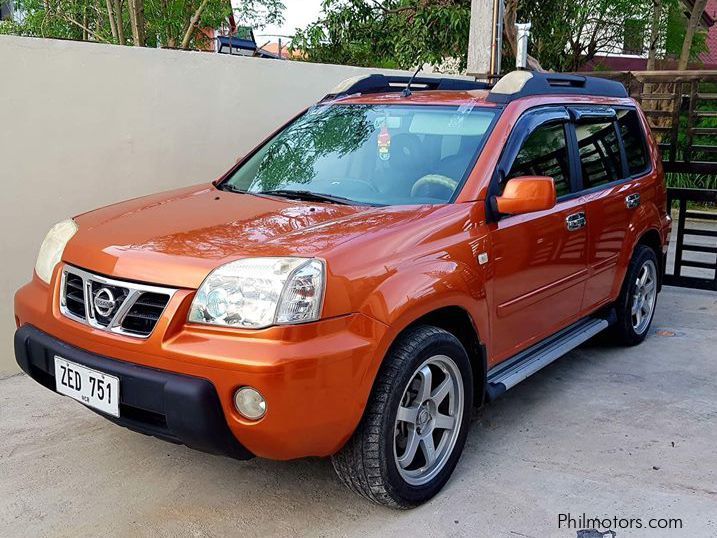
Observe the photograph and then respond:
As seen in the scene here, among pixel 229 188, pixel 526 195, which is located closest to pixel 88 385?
pixel 229 188

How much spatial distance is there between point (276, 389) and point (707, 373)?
132 inches

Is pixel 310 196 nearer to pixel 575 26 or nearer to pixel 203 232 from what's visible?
pixel 203 232

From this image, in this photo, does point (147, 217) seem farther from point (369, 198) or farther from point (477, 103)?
point (477, 103)

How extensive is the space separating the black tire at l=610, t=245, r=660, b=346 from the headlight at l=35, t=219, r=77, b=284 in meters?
3.43

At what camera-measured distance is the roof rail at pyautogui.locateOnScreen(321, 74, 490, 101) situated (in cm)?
Result: 440

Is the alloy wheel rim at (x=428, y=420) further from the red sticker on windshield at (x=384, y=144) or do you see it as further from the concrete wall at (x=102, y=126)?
the concrete wall at (x=102, y=126)

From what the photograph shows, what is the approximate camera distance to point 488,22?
798cm

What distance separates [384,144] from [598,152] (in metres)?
1.52

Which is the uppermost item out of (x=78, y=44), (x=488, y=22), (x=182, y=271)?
(x=488, y=22)

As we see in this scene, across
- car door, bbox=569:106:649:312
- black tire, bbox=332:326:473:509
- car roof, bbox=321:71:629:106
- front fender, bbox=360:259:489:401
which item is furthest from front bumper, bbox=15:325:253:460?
car door, bbox=569:106:649:312

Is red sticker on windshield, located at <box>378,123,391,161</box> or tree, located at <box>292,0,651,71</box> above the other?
tree, located at <box>292,0,651,71</box>

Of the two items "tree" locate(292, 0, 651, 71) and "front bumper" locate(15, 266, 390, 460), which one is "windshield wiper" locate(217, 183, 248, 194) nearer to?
"front bumper" locate(15, 266, 390, 460)

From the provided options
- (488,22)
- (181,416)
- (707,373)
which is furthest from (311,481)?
(488,22)

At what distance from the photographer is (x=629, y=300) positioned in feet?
16.4
